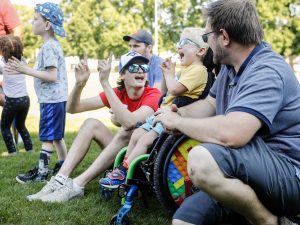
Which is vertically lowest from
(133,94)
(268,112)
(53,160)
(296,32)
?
(296,32)

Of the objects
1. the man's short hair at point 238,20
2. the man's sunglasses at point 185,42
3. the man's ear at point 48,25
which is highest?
the man's short hair at point 238,20

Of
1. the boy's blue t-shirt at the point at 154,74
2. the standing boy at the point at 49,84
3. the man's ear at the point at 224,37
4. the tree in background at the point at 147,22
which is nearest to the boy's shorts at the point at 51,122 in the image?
the standing boy at the point at 49,84

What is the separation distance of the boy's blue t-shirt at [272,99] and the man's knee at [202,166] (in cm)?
28

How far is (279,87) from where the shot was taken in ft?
8.42

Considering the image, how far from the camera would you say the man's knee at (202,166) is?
251 cm

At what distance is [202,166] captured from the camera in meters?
2.51

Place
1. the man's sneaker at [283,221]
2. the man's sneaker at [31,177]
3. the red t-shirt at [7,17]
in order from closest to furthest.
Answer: the man's sneaker at [283,221], the man's sneaker at [31,177], the red t-shirt at [7,17]

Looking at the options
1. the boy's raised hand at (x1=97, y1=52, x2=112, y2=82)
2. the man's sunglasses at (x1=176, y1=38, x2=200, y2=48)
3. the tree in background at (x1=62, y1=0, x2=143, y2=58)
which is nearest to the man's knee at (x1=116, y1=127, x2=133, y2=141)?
the boy's raised hand at (x1=97, y1=52, x2=112, y2=82)

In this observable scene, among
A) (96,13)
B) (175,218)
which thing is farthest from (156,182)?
(96,13)

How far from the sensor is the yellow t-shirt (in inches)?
143

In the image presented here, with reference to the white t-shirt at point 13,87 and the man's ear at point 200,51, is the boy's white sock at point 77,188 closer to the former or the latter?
the man's ear at point 200,51

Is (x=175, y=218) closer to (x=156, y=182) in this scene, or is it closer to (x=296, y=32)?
(x=156, y=182)

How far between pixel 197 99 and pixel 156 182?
2.81 ft

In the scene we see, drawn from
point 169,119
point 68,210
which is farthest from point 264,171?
point 68,210
